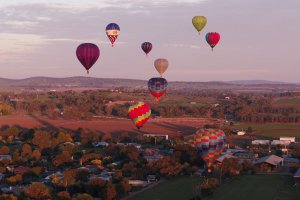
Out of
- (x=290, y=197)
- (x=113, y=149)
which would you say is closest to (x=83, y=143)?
(x=113, y=149)

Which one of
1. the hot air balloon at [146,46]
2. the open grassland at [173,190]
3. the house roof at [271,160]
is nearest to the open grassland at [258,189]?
the open grassland at [173,190]

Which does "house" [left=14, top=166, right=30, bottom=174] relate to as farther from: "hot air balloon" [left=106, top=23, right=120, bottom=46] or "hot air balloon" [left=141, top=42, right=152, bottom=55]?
"hot air balloon" [left=141, top=42, right=152, bottom=55]

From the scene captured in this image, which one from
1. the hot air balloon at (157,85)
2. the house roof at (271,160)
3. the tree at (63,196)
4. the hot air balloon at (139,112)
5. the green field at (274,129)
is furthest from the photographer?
the green field at (274,129)

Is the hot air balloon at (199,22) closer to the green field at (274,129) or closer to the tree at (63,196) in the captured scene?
the green field at (274,129)

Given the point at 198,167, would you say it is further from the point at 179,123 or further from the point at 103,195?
the point at 179,123

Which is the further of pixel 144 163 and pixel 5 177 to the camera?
pixel 144 163

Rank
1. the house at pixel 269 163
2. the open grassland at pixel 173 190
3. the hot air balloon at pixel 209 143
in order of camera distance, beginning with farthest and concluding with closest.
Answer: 1. the house at pixel 269 163
2. the hot air balloon at pixel 209 143
3. the open grassland at pixel 173 190
